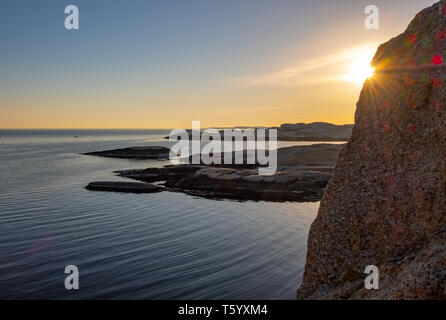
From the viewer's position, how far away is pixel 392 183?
8.05 m

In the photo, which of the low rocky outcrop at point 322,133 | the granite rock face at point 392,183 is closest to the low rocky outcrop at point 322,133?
the low rocky outcrop at point 322,133

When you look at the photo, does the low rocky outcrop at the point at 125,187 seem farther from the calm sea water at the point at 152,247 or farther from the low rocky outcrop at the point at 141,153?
the low rocky outcrop at the point at 141,153

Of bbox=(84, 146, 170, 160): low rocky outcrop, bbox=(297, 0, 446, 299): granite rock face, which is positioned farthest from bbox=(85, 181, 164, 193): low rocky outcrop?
bbox=(84, 146, 170, 160): low rocky outcrop

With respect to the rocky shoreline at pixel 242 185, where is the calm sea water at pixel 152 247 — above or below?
below

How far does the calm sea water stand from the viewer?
638 inches

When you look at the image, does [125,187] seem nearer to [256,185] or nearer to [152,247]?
[256,185]

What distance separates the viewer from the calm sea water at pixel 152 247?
16203 millimetres

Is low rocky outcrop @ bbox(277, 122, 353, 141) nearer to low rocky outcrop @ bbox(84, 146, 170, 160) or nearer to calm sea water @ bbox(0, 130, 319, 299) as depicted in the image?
low rocky outcrop @ bbox(84, 146, 170, 160)

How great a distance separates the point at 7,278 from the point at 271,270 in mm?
12757

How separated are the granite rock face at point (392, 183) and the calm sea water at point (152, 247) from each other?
7.81 meters

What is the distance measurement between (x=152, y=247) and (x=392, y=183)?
17.1m

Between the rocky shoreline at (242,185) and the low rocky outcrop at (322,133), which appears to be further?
the low rocky outcrop at (322,133)

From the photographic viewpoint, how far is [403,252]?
24.6 feet

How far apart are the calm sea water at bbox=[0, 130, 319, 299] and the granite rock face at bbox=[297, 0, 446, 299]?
25.6 feet
